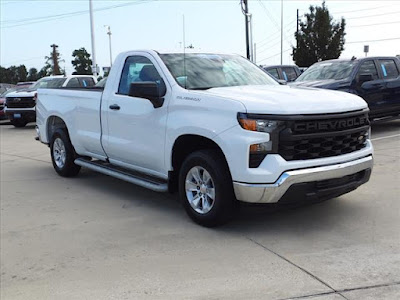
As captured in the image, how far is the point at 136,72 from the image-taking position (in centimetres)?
609

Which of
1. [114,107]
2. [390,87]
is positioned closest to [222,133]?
[114,107]

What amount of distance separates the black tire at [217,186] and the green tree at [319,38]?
40.0 meters

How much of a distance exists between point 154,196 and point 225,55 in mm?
2188

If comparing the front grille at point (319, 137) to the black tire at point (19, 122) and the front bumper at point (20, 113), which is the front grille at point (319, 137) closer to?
the front bumper at point (20, 113)

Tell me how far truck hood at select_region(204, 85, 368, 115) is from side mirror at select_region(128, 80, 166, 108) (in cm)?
64

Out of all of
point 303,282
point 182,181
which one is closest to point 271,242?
point 303,282

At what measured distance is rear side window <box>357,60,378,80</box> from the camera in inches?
421

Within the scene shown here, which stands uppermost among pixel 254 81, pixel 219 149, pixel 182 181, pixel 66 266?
pixel 254 81

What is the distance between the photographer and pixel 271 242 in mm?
4496

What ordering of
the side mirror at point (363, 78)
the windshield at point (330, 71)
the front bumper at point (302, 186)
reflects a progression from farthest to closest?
the windshield at point (330, 71)
the side mirror at point (363, 78)
the front bumper at point (302, 186)

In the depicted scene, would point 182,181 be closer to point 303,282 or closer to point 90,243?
point 90,243

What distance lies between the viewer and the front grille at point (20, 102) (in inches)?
670

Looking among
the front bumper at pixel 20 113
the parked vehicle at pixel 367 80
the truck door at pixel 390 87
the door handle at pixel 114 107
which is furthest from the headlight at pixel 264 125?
the front bumper at pixel 20 113

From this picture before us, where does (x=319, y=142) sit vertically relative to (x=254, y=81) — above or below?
below
